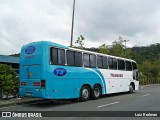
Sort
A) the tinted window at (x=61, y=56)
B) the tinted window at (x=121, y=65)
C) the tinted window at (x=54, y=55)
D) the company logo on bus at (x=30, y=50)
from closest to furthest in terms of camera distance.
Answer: the tinted window at (x=54, y=55)
the tinted window at (x=61, y=56)
the company logo on bus at (x=30, y=50)
the tinted window at (x=121, y=65)

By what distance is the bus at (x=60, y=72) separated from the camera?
11.9 m

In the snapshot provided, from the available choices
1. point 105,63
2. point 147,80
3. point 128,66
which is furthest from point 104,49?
point 105,63

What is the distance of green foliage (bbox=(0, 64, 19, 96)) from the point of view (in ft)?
45.8

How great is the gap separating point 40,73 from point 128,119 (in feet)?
18.5

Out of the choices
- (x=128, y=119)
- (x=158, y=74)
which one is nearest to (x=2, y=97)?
(x=128, y=119)

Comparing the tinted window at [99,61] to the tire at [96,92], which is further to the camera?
the tinted window at [99,61]

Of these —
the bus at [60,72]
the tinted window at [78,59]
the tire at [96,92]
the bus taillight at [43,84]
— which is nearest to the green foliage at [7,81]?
the bus at [60,72]

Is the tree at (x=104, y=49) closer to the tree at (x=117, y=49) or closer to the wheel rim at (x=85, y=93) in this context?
the tree at (x=117, y=49)

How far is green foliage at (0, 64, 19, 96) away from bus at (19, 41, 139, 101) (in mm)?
1382

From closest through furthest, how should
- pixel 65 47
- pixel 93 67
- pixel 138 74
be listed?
pixel 65 47 → pixel 93 67 → pixel 138 74

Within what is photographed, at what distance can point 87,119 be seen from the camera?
833cm

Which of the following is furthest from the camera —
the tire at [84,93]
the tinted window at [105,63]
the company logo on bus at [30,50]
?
the tinted window at [105,63]

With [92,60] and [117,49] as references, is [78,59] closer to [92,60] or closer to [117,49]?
[92,60]

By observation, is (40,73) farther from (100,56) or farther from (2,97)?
(100,56)
